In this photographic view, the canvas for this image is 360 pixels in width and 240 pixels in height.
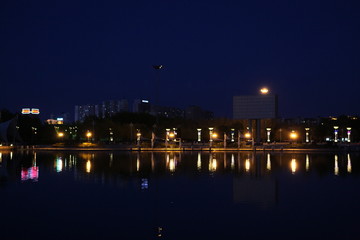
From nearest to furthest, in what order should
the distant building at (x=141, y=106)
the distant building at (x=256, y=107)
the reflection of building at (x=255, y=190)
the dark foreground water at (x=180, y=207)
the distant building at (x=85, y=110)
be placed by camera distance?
the dark foreground water at (x=180, y=207)
the reflection of building at (x=255, y=190)
the distant building at (x=256, y=107)
the distant building at (x=141, y=106)
the distant building at (x=85, y=110)

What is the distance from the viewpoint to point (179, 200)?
11844 millimetres

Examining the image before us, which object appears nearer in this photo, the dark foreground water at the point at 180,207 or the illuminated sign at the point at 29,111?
the dark foreground water at the point at 180,207

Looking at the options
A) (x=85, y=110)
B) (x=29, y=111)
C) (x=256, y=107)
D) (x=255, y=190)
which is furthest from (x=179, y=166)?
(x=85, y=110)

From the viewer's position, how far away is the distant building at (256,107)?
163ft

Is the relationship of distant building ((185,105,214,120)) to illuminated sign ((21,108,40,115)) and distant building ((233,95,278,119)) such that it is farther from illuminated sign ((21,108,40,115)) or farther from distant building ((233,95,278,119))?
distant building ((233,95,278,119))

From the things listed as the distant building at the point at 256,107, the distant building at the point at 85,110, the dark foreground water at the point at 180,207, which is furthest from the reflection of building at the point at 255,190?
the distant building at the point at 85,110

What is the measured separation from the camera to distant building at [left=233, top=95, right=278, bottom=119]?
4956 cm

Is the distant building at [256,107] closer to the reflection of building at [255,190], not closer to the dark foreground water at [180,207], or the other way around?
the dark foreground water at [180,207]

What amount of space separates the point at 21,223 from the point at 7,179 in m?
8.78

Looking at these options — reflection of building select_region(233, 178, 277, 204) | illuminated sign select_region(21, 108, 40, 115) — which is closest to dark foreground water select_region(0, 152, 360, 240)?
reflection of building select_region(233, 178, 277, 204)

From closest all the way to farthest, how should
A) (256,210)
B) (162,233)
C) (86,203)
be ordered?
(162,233)
(256,210)
(86,203)

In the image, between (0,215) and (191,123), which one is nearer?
(0,215)

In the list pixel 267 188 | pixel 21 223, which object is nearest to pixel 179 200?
pixel 267 188

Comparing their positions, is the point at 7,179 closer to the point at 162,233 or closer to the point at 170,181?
the point at 170,181
